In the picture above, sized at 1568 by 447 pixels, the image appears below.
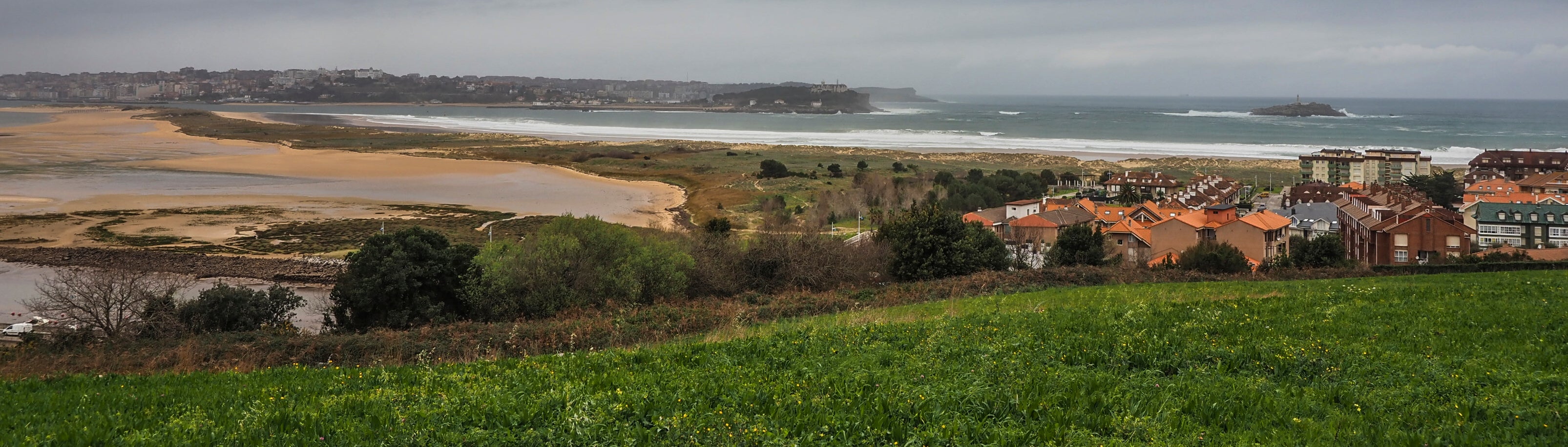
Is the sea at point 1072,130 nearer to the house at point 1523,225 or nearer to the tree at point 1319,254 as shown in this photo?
the house at point 1523,225

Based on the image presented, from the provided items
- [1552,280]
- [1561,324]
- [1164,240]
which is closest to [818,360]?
[1561,324]

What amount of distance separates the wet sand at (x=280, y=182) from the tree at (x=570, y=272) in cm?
1717

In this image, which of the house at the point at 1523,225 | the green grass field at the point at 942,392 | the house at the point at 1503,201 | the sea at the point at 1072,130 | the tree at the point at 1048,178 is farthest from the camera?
the sea at the point at 1072,130

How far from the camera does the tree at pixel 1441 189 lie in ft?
153

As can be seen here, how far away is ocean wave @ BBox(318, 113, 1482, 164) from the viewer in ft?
278

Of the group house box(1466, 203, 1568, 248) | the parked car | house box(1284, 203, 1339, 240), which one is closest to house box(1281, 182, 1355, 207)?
house box(1284, 203, 1339, 240)

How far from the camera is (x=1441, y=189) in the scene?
47625 millimetres

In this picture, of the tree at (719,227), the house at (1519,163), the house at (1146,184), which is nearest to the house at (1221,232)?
the tree at (719,227)

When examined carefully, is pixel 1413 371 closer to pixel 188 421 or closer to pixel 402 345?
pixel 188 421

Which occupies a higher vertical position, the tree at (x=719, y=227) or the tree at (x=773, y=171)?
the tree at (x=773, y=171)

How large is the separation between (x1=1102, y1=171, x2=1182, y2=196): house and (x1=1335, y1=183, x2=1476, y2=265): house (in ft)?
51.6

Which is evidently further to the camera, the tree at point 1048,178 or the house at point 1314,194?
the tree at point 1048,178

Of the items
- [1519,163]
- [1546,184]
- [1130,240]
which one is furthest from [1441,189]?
[1130,240]

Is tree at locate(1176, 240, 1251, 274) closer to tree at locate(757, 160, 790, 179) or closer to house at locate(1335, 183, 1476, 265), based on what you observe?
house at locate(1335, 183, 1476, 265)
